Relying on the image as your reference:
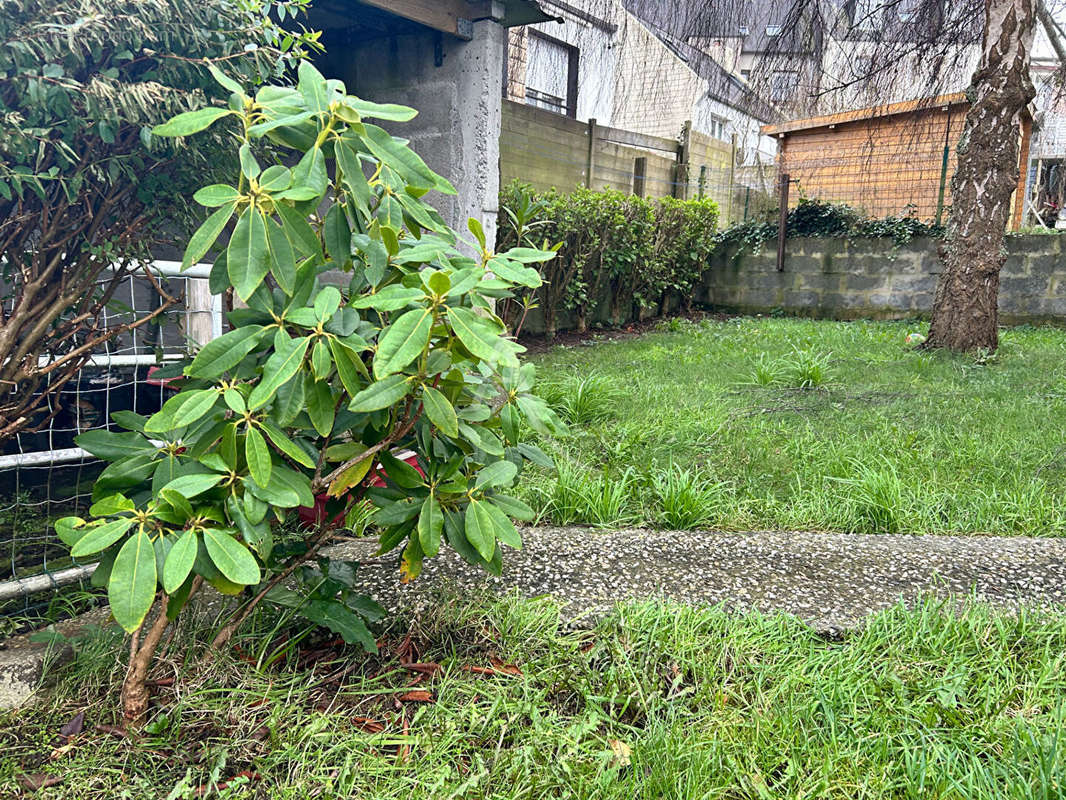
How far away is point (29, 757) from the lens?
4.89 ft

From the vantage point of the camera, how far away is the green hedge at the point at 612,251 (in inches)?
278

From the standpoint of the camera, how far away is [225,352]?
4.55 feet

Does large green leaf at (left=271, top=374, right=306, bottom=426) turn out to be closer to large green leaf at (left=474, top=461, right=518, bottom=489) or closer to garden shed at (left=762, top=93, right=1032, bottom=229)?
large green leaf at (left=474, top=461, right=518, bottom=489)

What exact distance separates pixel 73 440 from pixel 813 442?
315 centimetres

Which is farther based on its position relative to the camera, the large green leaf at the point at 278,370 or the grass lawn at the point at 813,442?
the grass lawn at the point at 813,442

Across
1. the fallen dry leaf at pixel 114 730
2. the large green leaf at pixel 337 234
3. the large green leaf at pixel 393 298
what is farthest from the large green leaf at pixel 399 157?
the fallen dry leaf at pixel 114 730

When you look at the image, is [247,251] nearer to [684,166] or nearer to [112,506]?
[112,506]

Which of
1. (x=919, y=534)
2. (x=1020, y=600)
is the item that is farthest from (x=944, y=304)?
(x=1020, y=600)

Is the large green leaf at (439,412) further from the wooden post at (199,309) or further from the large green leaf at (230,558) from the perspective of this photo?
the wooden post at (199,309)

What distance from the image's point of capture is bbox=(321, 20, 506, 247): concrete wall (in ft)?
12.1

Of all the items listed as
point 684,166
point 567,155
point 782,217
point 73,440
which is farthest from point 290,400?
point 684,166

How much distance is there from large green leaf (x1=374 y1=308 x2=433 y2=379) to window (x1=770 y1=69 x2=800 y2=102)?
638cm

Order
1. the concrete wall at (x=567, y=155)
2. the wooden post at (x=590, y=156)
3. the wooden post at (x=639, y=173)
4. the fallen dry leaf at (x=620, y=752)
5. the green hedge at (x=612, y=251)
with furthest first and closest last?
the wooden post at (x=639, y=173) → the wooden post at (x=590, y=156) → the concrete wall at (x=567, y=155) → the green hedge at (x=612, y=251) → the fallen dry leaf at (x=620, y=752)

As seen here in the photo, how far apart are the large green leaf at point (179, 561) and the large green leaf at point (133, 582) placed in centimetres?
3
